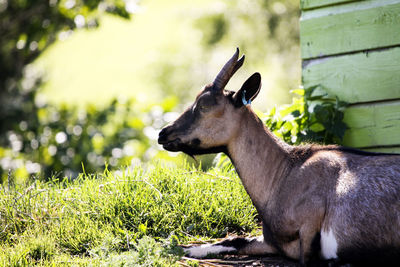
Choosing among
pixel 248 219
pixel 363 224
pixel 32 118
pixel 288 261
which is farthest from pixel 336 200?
pixel 32 118

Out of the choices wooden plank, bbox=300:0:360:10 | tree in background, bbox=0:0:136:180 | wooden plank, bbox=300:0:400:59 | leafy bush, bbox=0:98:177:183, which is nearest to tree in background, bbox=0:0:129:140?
tree in background, bbox=0:0:136:180

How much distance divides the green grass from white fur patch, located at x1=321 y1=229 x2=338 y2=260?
1.03 m

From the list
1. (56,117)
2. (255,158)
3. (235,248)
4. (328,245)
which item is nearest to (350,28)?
(255,158)

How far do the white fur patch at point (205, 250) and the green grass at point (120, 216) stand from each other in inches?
5.9

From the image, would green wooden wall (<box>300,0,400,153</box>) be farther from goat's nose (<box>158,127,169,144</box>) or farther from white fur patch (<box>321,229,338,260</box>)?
goat's nose (<box>158,127,169,144</box>)

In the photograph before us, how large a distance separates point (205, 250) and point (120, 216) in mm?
844

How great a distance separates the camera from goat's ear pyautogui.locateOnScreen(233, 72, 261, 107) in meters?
4.45

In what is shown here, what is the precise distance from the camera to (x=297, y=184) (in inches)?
166

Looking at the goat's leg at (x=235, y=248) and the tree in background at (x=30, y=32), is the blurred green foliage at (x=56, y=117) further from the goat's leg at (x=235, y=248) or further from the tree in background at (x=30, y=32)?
the goat's leg at (x=235, y=248)

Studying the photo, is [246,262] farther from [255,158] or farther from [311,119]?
[311,119]

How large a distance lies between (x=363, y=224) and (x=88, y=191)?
2.52 m

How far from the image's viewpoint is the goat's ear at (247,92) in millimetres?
4453

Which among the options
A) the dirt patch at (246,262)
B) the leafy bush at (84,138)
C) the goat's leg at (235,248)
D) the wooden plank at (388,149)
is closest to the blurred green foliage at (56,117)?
the leafy bush at (84,138)

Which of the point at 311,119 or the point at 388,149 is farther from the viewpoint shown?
the point at 311,119
